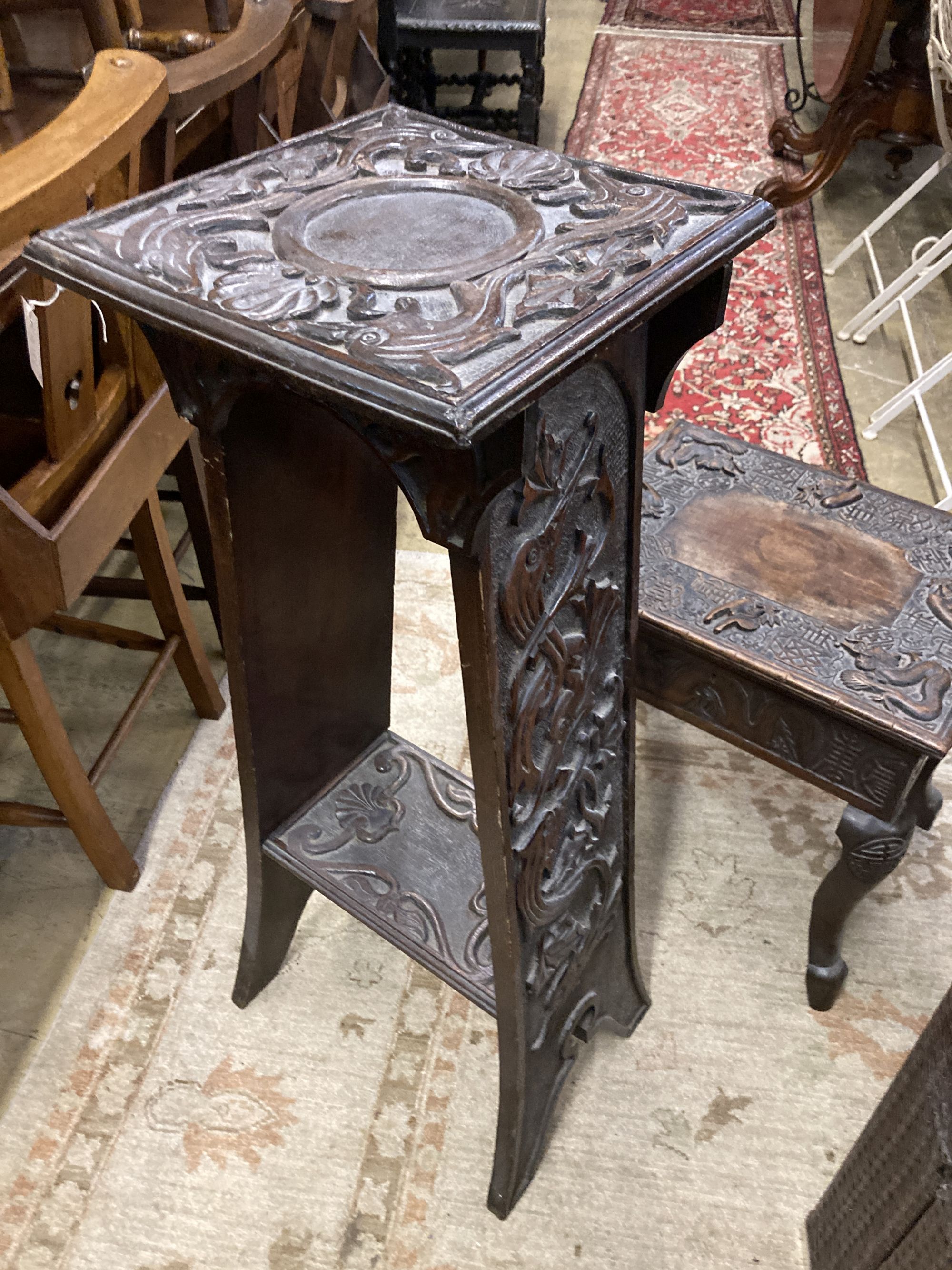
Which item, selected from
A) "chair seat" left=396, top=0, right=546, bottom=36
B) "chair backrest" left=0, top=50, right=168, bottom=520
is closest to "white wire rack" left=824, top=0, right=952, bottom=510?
"chair seat" left=396, top=0, right=546, bottom=36

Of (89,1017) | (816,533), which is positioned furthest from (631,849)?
(89,1017)

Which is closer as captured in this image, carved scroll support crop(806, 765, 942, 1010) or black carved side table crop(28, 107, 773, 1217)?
black carved side table crop(28, 107, 773, 1217)

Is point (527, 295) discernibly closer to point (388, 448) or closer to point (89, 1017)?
point (388, 448)

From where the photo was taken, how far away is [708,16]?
487 centimetres

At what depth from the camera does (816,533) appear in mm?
1444

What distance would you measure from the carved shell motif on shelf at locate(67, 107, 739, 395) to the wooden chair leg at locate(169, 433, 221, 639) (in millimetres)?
778

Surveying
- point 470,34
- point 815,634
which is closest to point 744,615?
point 815,634

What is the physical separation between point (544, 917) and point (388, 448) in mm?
558

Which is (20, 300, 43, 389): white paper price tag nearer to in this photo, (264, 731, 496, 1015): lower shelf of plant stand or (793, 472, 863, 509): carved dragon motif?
(264, 731, 496, 1015): lower shelf of plant stand

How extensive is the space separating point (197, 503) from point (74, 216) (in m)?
0.76

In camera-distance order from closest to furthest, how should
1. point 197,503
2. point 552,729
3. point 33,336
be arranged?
1. point 552,729
2. point 33,336
3. point 197,503

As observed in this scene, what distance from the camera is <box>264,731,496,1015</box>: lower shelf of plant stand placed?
1.20 metres

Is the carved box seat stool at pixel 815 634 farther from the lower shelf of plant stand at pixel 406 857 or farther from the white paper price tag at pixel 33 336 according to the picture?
the white paper price tag at pixel 33 336

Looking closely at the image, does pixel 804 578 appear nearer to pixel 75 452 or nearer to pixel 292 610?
pixel 292 610
